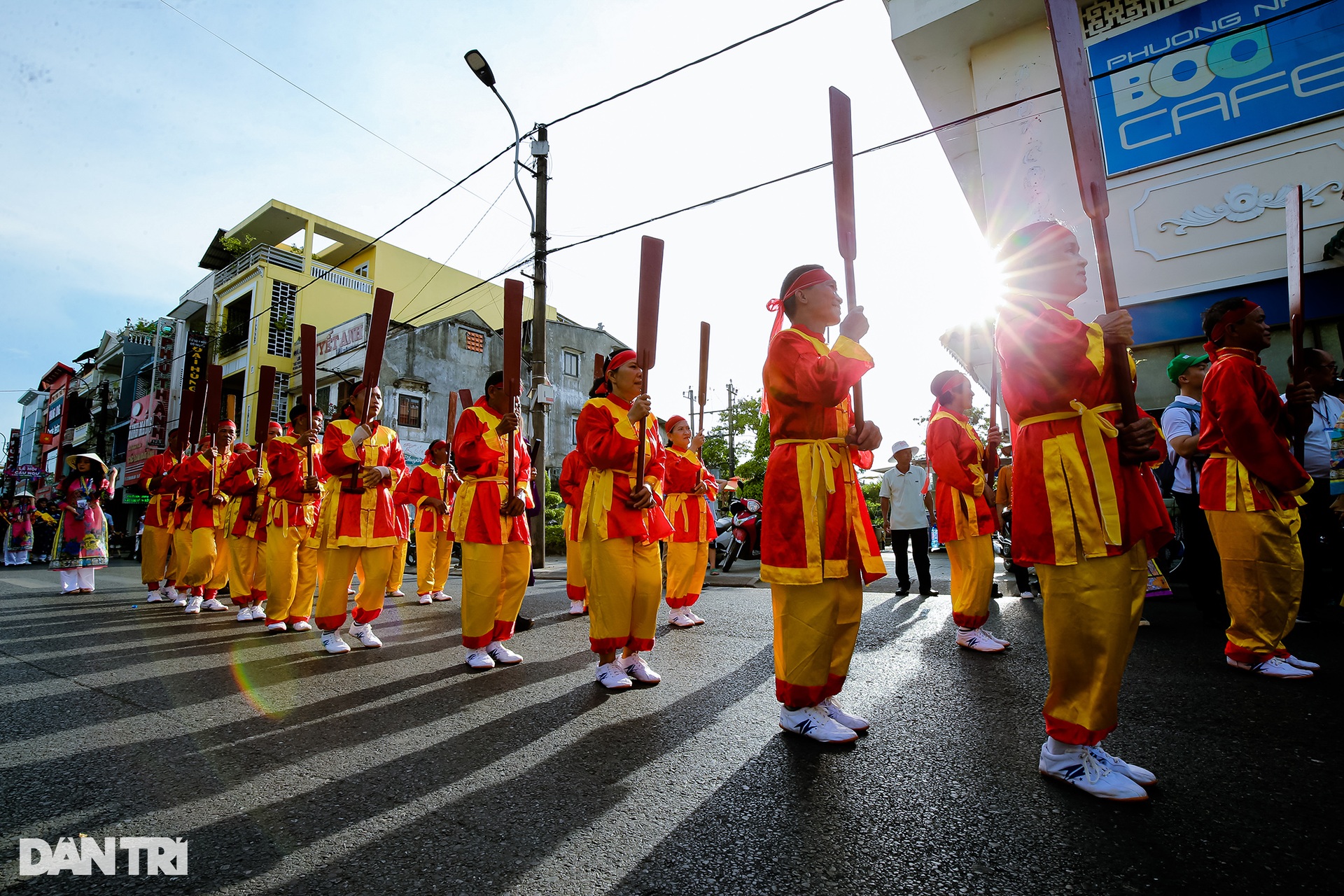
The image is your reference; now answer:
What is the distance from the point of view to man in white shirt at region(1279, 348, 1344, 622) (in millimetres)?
4344

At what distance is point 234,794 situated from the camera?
2.15m

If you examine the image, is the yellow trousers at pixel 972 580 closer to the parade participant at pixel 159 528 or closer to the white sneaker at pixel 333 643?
the white sneaker at pixel 333 643

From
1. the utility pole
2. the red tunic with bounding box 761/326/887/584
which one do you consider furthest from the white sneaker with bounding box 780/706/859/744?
the utility pole

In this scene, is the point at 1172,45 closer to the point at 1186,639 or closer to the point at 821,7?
the point at 821,7

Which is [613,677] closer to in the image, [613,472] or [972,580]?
[613,472]

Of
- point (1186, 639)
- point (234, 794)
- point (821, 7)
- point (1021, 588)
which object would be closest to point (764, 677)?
point (234, 794)

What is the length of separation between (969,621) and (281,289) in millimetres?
25811

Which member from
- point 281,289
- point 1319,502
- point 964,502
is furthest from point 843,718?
point 281,289

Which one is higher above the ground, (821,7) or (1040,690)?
(821,7)

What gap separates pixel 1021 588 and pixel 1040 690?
393cm

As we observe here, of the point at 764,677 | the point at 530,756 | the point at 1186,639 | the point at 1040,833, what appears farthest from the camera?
the point at 1186,639

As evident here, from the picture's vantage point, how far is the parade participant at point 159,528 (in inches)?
318

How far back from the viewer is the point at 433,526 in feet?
27.9

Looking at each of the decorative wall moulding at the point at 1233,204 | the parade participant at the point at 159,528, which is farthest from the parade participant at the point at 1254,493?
the parade participant at the point at 159,528
